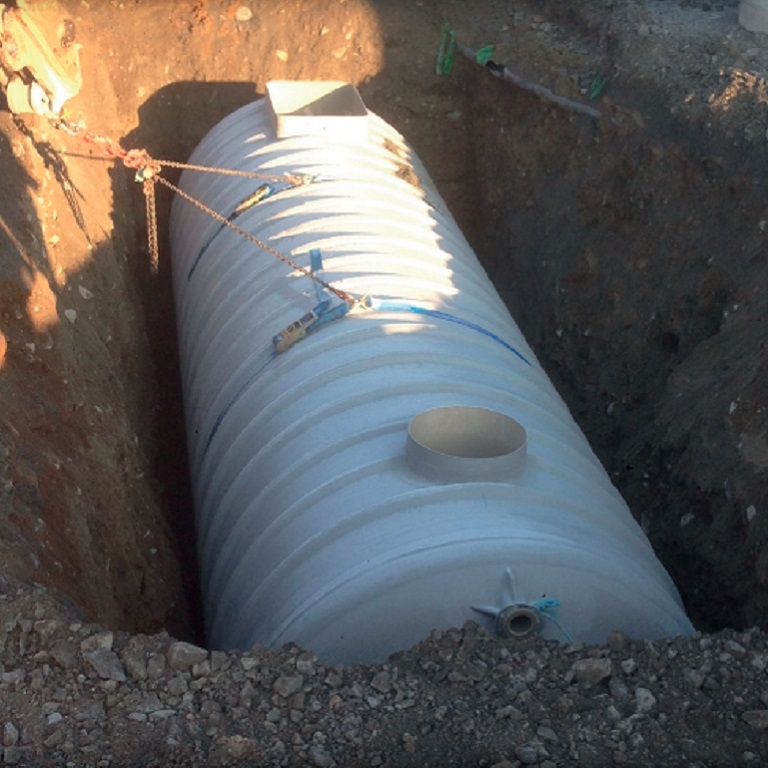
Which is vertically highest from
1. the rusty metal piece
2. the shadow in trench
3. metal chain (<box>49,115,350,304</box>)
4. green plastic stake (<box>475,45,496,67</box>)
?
the rusty metal piece

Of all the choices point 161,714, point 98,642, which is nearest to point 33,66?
point 98,642

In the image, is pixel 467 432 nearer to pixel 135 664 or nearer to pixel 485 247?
pixel 135 664

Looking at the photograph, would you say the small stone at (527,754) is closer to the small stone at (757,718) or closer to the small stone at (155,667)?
the small stone at (757,718)

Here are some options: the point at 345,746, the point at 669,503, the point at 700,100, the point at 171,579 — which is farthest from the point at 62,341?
the point at 700,100

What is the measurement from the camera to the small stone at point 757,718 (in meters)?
3.70

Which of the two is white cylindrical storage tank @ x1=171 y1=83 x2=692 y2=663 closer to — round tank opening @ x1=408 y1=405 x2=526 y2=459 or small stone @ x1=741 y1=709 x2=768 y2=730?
round tank opening @ x1=408 y1=405 x2=526 y2=459

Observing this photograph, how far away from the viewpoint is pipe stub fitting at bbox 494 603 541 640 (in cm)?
399

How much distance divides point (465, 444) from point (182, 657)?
1615mm

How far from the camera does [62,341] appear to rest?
5695 mm

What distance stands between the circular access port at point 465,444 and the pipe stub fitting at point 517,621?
0.60m

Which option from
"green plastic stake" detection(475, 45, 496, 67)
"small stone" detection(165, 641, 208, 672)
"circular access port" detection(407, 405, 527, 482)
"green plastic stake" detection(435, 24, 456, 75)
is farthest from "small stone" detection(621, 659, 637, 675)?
"green plastic stake" detection(435, 24, 456, 75)

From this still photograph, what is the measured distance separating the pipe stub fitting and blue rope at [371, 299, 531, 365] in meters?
2.09

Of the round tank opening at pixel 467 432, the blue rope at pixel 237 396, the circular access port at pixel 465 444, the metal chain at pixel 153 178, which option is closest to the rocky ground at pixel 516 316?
the metal chain at pixel 153 178

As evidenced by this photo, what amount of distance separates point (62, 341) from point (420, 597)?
280 centimetres
